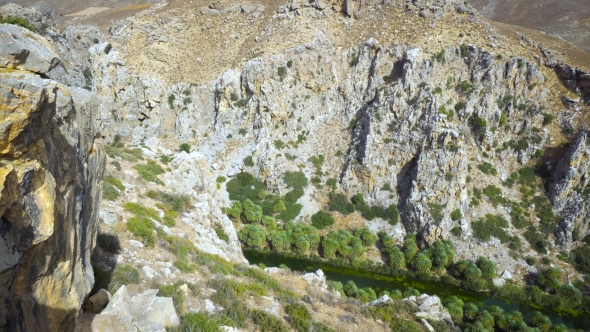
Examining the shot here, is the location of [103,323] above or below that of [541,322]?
above

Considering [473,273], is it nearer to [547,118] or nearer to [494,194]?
[494,194]

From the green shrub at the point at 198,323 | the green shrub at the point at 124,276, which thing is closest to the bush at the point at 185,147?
the green shrub at the point at 124,276

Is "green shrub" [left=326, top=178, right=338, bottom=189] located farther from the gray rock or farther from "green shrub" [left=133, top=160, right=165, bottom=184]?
the gray rock

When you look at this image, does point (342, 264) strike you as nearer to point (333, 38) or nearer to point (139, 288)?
point (139, 288)

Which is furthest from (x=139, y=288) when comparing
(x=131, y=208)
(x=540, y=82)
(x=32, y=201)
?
(x=540, y=82)

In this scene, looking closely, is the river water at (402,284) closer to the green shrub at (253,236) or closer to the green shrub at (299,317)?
the green shrub at (253,236)

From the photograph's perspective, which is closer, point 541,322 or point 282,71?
point 541,322

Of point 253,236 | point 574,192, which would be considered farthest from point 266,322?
point 574,192

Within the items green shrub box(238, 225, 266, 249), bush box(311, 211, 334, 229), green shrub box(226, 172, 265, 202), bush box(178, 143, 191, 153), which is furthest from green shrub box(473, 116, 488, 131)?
bush box(178, 143, 191, 153)
